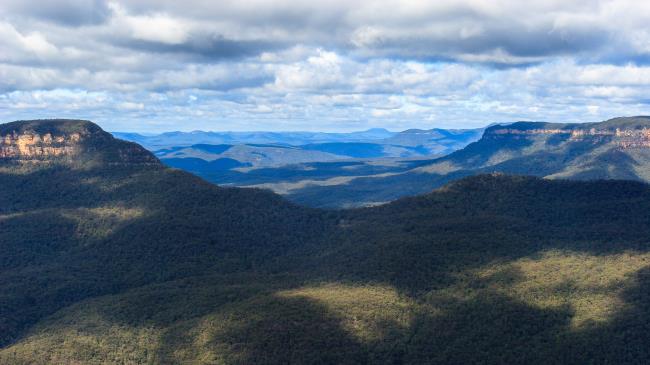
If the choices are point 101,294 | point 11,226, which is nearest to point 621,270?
point 101,294

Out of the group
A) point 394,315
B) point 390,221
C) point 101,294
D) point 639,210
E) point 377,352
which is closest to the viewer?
point 377,352

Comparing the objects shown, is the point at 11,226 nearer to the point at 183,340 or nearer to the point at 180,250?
the point at 180,250


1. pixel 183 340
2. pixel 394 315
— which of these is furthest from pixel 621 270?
pixel 183 340

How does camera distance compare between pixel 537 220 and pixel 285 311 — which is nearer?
pixel 285 311

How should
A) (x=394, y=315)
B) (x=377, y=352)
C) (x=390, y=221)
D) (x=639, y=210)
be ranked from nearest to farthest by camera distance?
(x=377, y=352) → (x=394, y=315) → (x=639, y=210) → (x=390, y=221)

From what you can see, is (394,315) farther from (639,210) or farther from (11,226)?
(11,226)

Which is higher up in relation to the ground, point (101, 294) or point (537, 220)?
point (537, 220)
